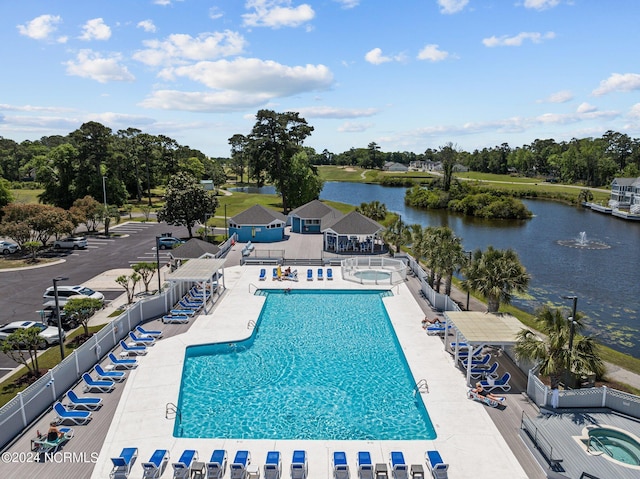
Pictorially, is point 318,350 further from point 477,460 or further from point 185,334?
point 477,460

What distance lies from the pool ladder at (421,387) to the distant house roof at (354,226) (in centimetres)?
2513

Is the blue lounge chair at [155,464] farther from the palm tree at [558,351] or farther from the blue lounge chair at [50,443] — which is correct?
the palm tree at [558,351]

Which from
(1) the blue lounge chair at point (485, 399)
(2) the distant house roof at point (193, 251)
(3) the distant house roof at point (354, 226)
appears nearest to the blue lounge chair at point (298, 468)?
(1) the blue lounge chair at point (485, 399)

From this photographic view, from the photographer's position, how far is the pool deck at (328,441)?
1442 centimetres

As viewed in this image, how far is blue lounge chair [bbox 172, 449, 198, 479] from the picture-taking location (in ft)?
44.4

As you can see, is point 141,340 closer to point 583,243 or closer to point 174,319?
point 174,319

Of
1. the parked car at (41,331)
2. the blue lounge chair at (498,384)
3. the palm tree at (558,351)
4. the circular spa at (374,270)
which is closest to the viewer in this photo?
the palm tree at (558,351)

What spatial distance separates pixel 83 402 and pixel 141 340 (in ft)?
20.8

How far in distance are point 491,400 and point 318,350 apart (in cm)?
A: 936

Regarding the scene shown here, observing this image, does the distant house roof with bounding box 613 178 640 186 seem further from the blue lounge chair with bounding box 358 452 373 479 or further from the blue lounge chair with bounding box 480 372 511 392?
the blue lounge chair with bounding box 358 452 373 479

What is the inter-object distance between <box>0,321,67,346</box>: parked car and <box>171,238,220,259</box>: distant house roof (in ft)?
43.4

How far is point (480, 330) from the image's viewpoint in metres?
19.9

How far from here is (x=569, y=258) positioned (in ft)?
165

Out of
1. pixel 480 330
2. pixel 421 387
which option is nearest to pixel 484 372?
pixel 480 330
